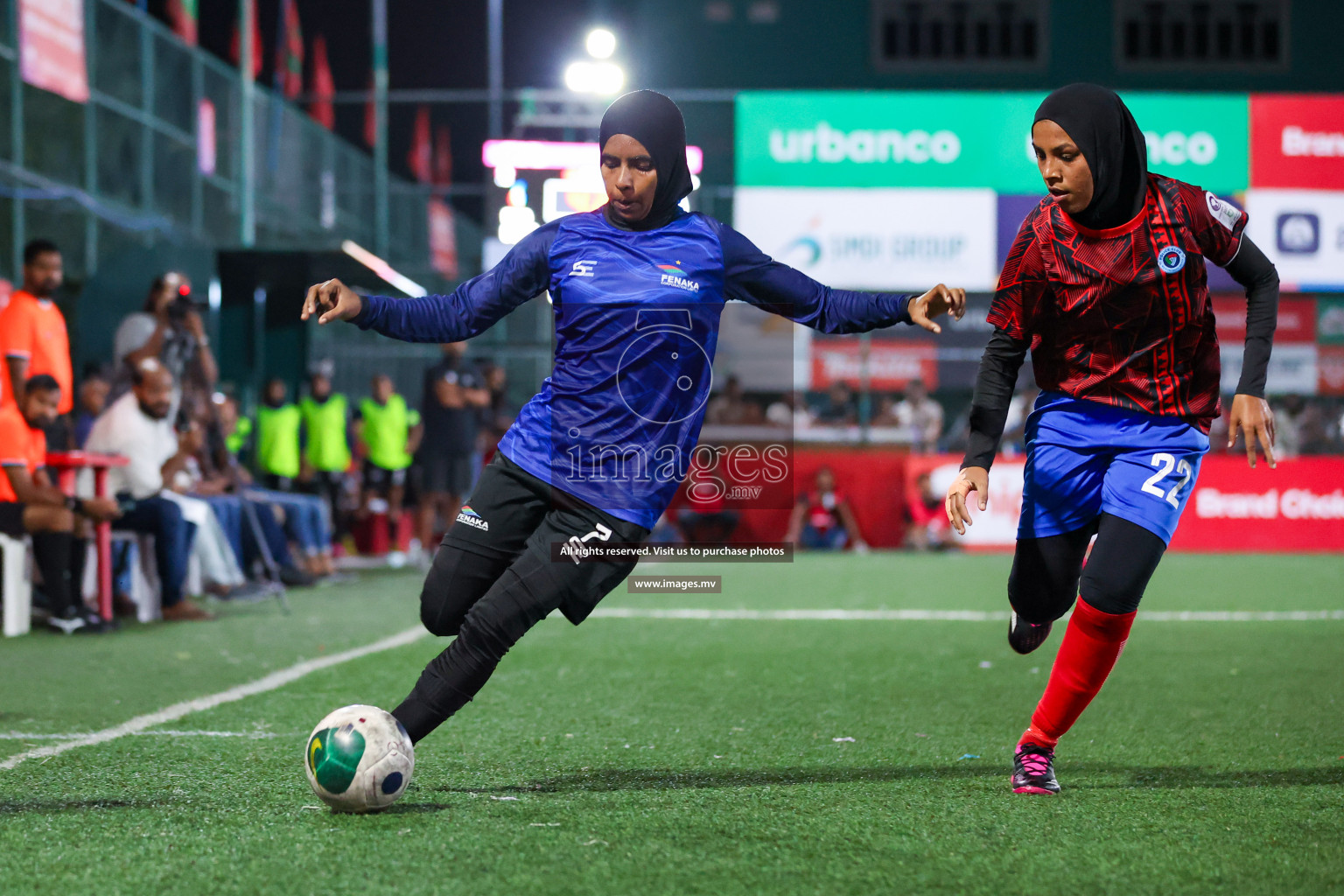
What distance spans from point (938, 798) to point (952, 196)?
17138 millimetres

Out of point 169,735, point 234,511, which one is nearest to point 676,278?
point 169,735

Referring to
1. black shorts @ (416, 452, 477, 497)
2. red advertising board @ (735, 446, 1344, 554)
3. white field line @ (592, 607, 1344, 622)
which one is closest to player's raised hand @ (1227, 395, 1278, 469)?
white field line @ (592, 607, 1344, 622)

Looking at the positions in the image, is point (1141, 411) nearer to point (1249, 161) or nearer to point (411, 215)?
point (1249, 161)

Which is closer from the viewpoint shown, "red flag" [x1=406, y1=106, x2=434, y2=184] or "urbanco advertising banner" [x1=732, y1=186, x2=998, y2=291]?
"urbanco advertising banner" [x1=732, y1=186, x2=998, y2=291]

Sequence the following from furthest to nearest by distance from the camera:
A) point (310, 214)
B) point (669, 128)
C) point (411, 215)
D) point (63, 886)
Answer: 1. point (411, 215)
2. point (310, 214)
3. point (669, 128)
4. point (63, 886)

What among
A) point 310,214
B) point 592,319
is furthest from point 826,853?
point 310,214

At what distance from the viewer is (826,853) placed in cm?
324

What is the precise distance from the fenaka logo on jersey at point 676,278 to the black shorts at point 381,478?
12.0 metres

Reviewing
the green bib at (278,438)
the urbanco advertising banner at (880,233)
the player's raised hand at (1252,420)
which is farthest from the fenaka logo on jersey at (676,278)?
the urbanco advertising banner at (880,233)

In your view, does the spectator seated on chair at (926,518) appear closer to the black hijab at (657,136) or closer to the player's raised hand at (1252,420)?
the player's raised hand at (1252,420)

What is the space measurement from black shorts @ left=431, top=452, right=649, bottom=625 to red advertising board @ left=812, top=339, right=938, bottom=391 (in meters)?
15.7

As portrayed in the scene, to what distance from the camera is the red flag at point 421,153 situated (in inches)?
1380

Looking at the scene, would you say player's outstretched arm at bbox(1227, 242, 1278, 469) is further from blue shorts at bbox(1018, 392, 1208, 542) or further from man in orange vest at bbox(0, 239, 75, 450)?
man in orange vest at bbox(0, 239, 75, 450)

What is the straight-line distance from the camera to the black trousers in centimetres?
378
